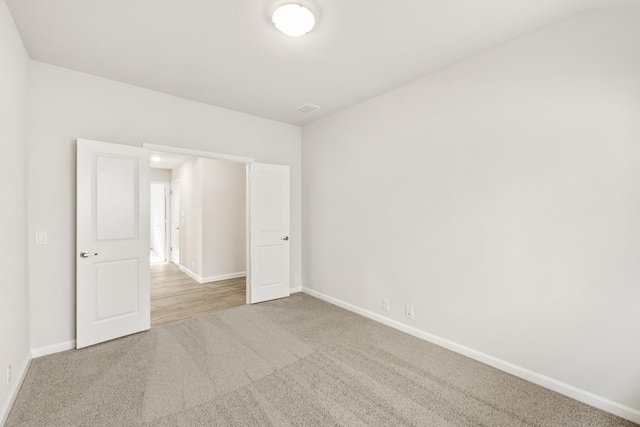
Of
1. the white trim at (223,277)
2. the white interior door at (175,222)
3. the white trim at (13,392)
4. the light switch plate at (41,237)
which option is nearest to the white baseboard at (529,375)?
the white trim at (13,392)

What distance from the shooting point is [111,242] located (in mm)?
2895

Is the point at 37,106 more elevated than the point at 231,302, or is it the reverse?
the point at 37,106

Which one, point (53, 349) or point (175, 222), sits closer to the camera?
point (53, 349)

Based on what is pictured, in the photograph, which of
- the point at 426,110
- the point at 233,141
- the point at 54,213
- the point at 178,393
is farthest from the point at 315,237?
the point at 54,213

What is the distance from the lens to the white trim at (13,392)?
5.84ft

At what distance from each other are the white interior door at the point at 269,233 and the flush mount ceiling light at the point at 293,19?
88.1 inches

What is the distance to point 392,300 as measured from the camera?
3.27 meters

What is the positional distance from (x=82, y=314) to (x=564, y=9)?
15.6 feet

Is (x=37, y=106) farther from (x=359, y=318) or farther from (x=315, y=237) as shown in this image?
(x=359, y=318)

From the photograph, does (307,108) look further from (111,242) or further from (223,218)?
(223,218)

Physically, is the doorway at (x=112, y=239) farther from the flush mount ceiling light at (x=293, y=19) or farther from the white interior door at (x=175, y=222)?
the white interior door at (x=175, y=222)

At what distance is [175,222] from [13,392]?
5410mm

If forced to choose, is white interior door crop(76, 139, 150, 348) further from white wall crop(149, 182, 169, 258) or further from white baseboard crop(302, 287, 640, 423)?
white wall crop(149, 182, 169, 258)

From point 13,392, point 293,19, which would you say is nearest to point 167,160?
point 13,392
